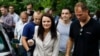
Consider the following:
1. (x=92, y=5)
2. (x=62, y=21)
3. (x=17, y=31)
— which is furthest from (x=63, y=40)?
(x=92, y=5)

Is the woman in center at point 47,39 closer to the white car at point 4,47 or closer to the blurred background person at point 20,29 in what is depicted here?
the white car at point 4,47

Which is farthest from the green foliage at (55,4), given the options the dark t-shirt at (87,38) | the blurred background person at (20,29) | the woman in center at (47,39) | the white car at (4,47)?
the dark t-shirt at (87,38)

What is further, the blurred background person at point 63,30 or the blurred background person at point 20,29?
the blurred background person at point 20,29

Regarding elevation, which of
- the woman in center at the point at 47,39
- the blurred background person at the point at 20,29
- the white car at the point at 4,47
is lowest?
the blurred background person at the point at 20,29

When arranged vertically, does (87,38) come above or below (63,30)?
above

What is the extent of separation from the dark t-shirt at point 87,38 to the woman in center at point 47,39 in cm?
39

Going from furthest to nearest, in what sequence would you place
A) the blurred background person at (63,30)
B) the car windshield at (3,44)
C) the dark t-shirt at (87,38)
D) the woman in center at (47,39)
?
the blurred background person at (63,30) → the car windshield at (3,44) → the woman in center at (47,39) → the dark t-shirt at (87,38)

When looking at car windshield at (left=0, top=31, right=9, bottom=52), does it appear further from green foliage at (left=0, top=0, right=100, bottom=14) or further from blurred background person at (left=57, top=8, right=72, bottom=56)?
green foliage at (left=0, top=0, right=100, bottom=14)

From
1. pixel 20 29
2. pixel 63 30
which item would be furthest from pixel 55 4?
pixel 63 30

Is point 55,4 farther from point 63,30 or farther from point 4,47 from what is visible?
point 4,47

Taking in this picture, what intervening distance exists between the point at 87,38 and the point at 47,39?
0.72 metres

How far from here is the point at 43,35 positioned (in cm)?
752

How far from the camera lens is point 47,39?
750 centimetres

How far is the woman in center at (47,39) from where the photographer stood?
294 inches
